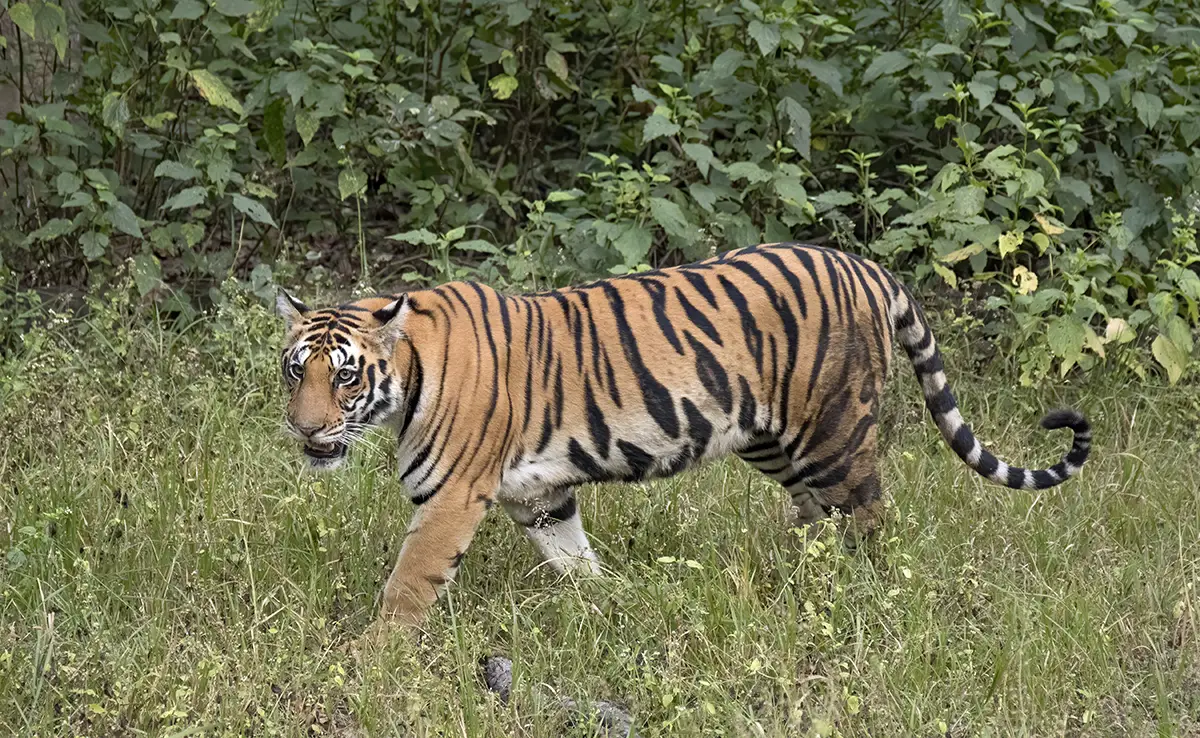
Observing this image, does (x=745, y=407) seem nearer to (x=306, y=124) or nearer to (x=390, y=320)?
(x=390, y=320)

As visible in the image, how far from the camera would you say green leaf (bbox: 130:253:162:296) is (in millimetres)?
5988

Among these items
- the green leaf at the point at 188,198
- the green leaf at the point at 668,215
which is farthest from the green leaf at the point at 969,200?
the green leaf at the point at 188,198

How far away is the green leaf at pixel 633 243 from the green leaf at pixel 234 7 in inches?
71.7

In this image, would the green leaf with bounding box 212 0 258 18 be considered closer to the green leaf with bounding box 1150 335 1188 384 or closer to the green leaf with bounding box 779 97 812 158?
the green leaf with bounding box 779 97 812 158

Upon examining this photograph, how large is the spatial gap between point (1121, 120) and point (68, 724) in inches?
202

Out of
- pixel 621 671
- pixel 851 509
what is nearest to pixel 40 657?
pixel 621 671

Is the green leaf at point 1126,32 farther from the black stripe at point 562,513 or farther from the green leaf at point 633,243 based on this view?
the black stripe at point 562,513

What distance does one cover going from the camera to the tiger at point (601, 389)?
4.14m

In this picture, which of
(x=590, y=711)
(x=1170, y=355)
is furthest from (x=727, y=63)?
(x=590, y=711)

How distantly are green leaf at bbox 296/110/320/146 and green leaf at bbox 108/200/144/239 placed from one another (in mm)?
807

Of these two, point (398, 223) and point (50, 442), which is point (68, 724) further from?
point (398, 223)

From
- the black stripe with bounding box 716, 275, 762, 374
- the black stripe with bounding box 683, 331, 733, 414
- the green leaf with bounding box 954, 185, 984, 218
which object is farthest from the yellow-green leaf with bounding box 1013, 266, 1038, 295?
the black stripe with bounding box 683, 331, 733, 414

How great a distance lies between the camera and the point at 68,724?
358 centimetres

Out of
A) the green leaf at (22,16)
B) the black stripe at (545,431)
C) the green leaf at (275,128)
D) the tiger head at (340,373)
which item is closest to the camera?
the tiger head at (340,373)
